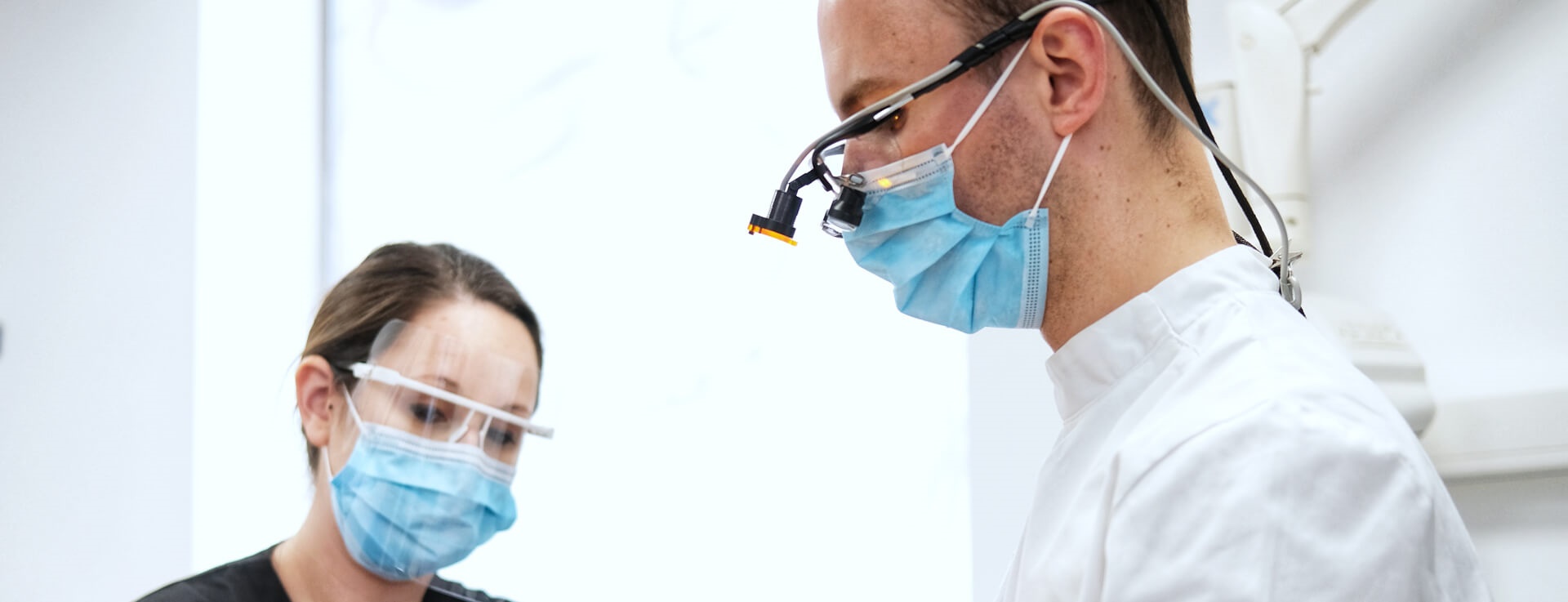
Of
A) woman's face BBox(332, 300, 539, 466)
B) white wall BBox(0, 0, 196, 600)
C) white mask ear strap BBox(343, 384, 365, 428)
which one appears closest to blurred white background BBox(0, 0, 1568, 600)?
white wall BBox(0, 0, 196, 600)

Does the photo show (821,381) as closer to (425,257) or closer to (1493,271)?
(425,257)

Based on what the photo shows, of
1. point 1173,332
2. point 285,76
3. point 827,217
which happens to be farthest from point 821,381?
point 285,76

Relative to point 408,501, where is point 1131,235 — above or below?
above

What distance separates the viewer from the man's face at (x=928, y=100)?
2.91ft

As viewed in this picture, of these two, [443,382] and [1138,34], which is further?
[443,382]

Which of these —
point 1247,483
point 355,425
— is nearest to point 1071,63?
point 1247,483

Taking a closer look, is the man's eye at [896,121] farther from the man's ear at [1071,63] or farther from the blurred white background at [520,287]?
the blurred white background at [520,287]

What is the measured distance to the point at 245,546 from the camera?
2.52 metres

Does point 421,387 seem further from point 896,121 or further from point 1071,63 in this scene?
point 1071,63

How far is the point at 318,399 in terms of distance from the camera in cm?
153

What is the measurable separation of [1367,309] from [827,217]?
792 millimetres

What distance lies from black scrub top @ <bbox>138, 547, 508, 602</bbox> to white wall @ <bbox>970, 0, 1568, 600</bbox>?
144cm

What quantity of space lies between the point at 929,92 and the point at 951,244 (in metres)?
0.12

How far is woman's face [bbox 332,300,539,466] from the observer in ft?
4.82
